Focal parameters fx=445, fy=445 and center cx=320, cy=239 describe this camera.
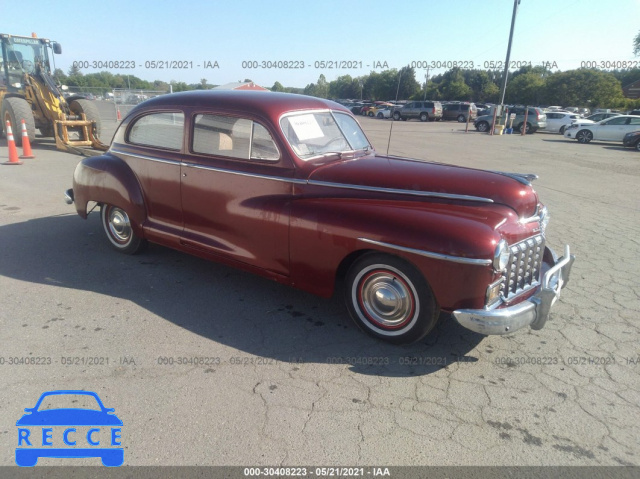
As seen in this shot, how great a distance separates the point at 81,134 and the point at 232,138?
1156 cm

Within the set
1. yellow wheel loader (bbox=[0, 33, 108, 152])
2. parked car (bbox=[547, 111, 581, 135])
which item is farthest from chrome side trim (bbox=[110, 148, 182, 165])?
parked car (bbox=[547, 111, 581, 135])

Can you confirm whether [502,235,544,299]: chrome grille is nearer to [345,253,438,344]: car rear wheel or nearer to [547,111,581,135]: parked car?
[345,253,438,344]: car rear wheel

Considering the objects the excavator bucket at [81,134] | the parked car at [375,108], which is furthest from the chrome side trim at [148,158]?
the parked car at [375,108]

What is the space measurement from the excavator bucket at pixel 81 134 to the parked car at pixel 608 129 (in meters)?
21.8

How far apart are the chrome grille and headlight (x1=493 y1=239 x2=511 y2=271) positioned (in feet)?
0.50

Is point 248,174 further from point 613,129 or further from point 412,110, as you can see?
point 412,110

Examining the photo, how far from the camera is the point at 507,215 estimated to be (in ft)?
10.6

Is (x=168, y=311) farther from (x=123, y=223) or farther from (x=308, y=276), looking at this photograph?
(x=123, y=223)

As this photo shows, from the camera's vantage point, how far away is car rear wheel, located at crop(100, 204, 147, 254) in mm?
5023

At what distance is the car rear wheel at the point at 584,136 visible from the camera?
2216cm

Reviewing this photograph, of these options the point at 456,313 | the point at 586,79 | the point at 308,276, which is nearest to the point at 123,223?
the point at 308,276

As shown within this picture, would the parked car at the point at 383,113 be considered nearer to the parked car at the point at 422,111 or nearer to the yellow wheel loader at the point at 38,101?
the parked car at the point at 422,111

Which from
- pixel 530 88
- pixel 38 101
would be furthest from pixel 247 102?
pixel 530 88

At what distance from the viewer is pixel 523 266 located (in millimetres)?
3324
